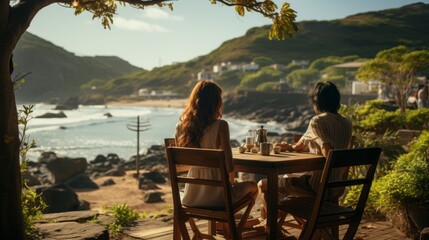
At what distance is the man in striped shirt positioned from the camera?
3564 mm

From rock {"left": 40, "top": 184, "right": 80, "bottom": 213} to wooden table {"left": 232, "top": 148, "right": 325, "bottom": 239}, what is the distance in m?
7.22

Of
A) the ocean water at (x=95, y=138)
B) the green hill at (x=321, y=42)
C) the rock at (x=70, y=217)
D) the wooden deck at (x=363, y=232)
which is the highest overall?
the green hill at (x=321, y=42)

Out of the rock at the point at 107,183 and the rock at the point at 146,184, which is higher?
the rock at the point at 146,184

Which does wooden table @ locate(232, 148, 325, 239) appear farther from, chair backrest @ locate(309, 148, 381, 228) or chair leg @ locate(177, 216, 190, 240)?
chair leg @ locate(177, 216, 190, 240)

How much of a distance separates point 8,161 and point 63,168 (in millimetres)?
14649

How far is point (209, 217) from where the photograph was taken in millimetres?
3188

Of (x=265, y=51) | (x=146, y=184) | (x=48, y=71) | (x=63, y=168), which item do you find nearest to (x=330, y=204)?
(x=146, y=184)

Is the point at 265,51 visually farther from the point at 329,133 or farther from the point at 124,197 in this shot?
the point at 329,133

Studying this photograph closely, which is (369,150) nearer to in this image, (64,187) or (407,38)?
(64,187)

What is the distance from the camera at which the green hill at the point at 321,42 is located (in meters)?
111

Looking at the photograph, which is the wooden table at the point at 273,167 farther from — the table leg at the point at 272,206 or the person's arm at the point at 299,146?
the person's arm at the point at 299,146

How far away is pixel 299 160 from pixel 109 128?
47005 mm

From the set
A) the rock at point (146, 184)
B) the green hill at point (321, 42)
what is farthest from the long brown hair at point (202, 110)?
the green hill at point (321, 42)

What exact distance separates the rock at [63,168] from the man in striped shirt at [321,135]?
14.2 meters
